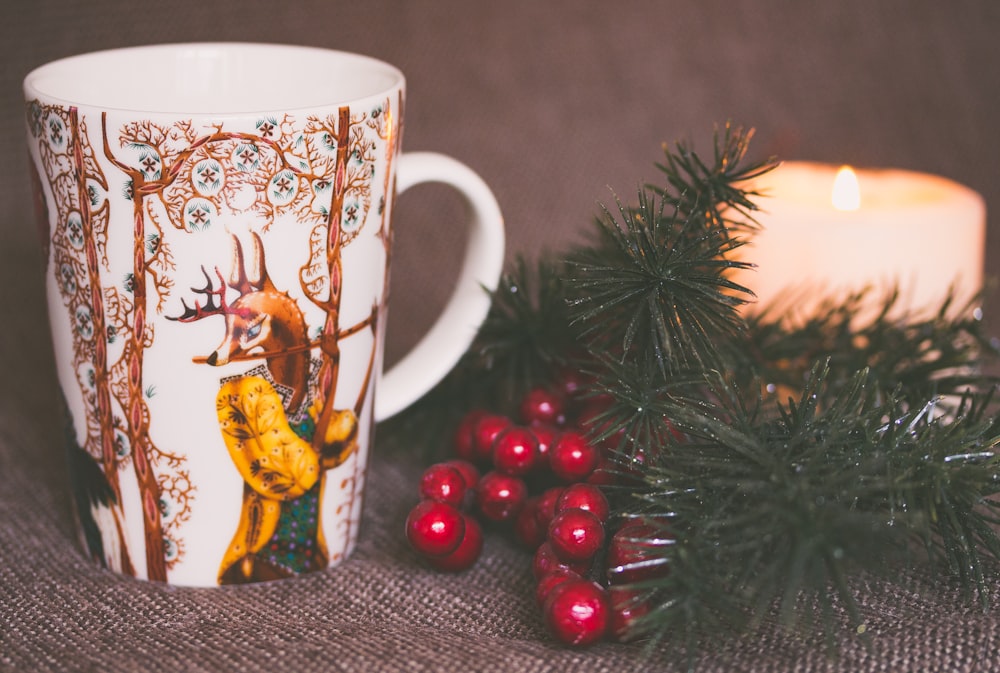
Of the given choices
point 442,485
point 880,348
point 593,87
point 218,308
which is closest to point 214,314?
point 218,308

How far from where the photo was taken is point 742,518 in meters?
0.40

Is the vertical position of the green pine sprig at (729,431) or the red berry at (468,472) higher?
the green pine sprig at (729,431)

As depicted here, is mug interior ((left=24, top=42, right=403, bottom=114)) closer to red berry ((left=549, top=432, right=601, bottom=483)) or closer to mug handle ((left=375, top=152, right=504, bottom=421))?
mug handle ((left=375, top=152, right=504, bottom=421))

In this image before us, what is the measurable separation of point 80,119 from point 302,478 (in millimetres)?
187

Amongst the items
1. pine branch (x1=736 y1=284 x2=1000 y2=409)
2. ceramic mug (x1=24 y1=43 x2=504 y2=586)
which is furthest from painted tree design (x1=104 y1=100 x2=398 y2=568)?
pine branch (x1=736 y1=284 x2=1000 y2=409)

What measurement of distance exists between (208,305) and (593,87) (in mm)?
529

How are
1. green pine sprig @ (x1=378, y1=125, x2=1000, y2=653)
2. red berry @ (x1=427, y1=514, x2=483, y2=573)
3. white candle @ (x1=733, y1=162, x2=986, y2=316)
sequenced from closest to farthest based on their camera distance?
green pine sprig @ (x1=378, y1=125, x2=1000, y2=653), red berry @ (x1=427, y1=514, x2=483, y2=573), white candle @ (x1=733, y1=162, x2=986, y2=316)

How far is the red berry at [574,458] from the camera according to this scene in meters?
0.50

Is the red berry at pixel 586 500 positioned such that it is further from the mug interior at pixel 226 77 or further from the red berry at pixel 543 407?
the mug interior at pixel 226 77

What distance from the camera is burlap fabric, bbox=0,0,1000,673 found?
443mm

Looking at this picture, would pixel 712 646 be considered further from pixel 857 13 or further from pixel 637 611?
pixel 857 13

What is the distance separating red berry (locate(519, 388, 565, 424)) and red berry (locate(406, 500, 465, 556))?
0.28 ft

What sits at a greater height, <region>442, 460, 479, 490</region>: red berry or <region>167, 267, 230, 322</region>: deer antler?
<region>167, 267, 230, 322</region>: deer antler

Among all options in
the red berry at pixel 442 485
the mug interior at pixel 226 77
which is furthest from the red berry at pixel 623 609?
the mug interior at pixel 226 77
